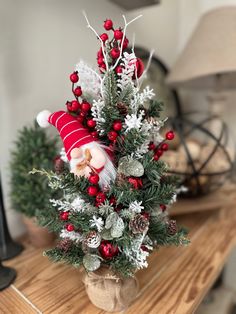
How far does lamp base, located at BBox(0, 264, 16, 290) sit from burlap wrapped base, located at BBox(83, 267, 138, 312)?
17cm

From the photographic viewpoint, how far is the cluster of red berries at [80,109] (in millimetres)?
455

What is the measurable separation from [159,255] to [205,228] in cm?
19

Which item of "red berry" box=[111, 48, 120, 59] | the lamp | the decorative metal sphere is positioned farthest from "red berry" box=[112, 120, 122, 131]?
the lamp

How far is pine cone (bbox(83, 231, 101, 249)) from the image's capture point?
0.43 meters

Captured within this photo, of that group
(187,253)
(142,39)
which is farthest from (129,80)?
(142,39)


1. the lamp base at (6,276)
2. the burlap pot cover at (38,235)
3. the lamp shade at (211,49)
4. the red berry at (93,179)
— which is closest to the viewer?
the red berry at (93,179)

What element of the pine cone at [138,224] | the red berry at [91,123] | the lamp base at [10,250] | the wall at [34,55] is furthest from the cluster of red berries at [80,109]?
the lamp base at [10,250]

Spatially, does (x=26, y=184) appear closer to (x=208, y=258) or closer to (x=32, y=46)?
(x=32, y=46)

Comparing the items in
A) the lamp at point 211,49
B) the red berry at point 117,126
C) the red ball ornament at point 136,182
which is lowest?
the red ball ornament at point 136,182

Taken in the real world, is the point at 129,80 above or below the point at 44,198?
Answer: above

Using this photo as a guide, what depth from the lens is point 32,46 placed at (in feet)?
2.23

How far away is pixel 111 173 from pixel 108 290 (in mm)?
202

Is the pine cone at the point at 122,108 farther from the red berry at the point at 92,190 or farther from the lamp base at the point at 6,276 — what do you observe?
the lamp base at the point at 6,276

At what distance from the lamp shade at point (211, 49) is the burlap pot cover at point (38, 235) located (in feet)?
1.90
